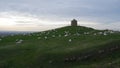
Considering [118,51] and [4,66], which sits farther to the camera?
[118,51]

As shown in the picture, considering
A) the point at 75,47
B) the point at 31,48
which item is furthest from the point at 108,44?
the point at 31,48

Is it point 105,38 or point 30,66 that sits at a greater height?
point 105,38

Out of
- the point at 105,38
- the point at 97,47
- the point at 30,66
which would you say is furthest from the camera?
the point at 105,38

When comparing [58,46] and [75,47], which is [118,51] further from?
[58,46]

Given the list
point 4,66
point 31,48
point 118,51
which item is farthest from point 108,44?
point 4,66

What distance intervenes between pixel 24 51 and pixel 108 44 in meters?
9.89

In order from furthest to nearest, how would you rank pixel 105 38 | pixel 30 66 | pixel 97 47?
pixel 105 38
pixel 97 47
pixel 30 66

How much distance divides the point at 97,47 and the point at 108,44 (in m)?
1.57

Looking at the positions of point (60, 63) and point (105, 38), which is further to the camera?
point (105, 38)

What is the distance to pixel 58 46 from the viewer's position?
115ft

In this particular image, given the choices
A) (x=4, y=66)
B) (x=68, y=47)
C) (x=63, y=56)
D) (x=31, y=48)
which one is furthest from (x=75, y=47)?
(x=4, y=66)

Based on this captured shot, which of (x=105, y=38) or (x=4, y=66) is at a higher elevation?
(x=105, y=38)

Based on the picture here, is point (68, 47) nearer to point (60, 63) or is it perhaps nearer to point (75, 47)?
point (75, 47)

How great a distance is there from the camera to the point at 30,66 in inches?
1172
